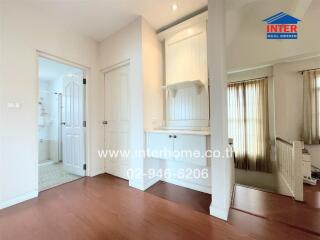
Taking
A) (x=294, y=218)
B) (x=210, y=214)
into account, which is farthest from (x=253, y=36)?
(x=210, y=214)

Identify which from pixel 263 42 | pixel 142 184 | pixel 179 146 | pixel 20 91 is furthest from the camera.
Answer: pixel 263 42

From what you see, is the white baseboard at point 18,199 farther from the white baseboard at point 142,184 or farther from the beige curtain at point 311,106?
the beige curtain at point 311,106

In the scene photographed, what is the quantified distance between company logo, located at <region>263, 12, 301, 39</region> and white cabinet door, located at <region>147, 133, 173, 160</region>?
301 centimetres

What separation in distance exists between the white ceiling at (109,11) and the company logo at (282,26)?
1.78m

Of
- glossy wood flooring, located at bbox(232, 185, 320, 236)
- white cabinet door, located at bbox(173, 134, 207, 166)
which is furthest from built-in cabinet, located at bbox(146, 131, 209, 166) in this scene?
glossy wood flooring, located at bbox(232, 185, 320, 236)

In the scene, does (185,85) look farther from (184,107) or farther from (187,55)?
(187,55)

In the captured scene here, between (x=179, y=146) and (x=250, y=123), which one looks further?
(x=250, y=123)

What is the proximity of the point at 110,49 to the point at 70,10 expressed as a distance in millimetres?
848

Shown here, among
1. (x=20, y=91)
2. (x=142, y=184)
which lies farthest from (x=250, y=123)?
(x=20, y=91)

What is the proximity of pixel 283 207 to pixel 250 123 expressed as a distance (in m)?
2.26

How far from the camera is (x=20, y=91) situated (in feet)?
7.14

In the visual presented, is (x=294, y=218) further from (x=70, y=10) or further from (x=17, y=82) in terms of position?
(x=70, y=10)

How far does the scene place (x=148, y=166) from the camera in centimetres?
271

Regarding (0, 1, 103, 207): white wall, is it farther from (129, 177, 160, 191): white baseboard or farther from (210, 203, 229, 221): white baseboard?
(210, 203, 229, 221): white baseboard
